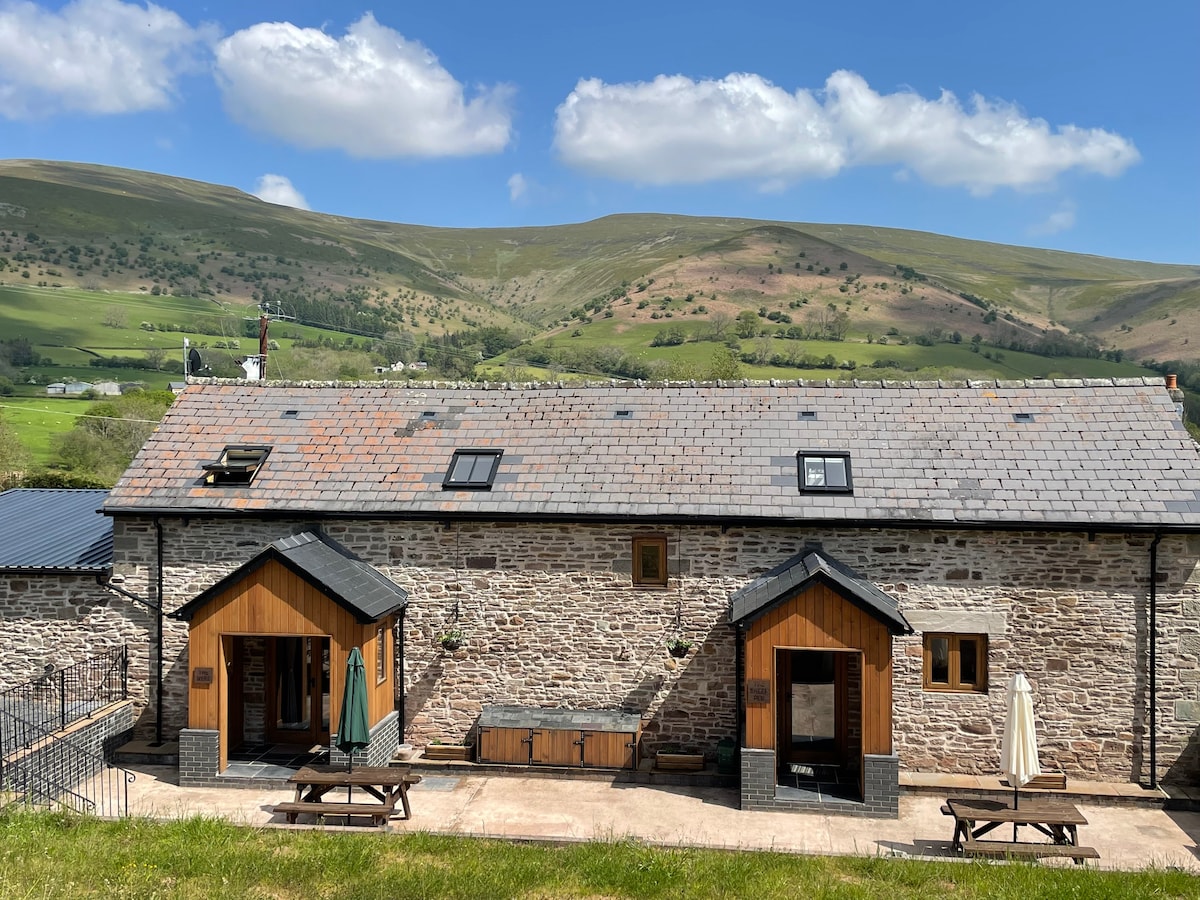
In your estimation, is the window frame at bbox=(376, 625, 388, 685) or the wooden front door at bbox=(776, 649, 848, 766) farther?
the wooden front door at bbox=(776, 649, 848, 766)

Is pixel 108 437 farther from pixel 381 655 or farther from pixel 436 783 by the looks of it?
pixel 436 783

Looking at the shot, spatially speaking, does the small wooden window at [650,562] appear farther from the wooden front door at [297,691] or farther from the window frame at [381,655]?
the wooden front door at [297,691]

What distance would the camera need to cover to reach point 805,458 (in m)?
17.3

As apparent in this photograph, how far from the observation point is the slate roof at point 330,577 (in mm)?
15320

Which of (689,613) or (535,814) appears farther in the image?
(689,613)

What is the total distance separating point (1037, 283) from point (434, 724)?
208m

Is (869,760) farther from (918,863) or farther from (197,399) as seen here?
(197,399)

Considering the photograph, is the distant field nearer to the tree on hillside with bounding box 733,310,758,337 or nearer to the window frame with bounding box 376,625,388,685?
the window frame with bounding box 376,625,388,685

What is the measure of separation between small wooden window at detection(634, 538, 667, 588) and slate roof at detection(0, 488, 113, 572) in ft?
34.2

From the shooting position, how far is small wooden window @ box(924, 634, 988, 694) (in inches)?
631

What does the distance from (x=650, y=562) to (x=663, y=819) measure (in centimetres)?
458

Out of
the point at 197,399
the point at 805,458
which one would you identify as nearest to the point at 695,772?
the point at 805,458

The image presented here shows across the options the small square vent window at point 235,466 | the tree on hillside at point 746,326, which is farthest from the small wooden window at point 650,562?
the tree on hillside at point 746,326

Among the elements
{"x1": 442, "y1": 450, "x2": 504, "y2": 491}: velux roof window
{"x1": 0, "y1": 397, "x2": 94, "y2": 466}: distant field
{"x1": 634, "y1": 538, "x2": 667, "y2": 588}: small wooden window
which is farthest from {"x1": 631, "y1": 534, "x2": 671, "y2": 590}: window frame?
{"x1": 0, "y1": 397, "x2": 94, "y2": 466}: distant field
